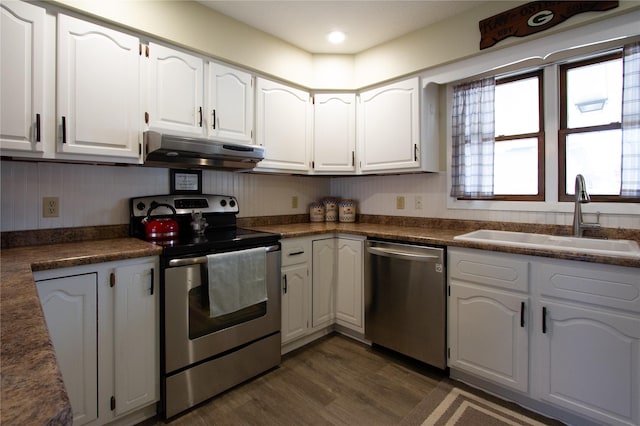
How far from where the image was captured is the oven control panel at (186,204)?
6.86 ft

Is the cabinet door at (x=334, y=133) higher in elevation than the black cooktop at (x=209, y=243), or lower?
higher

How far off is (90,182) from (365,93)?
2157 millimetres

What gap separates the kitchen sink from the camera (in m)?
1.58

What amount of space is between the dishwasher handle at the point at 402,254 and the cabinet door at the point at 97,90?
1660mm

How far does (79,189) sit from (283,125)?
146 centimetres

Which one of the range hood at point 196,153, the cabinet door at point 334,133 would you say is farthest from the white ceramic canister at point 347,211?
the range hood at point 196,153

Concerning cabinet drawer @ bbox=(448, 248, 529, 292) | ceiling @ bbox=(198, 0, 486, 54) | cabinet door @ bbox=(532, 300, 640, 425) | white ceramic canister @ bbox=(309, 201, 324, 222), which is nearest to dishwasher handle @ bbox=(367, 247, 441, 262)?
cabinet drawer @ bbox=(448, 248, 529, 292)

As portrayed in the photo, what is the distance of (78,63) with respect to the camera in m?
1.67

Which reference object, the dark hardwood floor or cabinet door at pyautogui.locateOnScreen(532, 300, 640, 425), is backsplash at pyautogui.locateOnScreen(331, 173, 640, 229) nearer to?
cabinet door at pyautogui.locateOnScreen(532, 300, 640, 425)

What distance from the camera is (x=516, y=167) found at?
2344mm

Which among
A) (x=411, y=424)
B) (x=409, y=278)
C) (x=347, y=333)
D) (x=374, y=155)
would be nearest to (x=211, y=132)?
(x=374, y=155)

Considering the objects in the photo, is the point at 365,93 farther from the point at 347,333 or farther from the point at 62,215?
the point at 62,215

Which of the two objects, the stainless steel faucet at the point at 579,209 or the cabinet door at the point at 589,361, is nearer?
the cabinet door at the point at 589,361

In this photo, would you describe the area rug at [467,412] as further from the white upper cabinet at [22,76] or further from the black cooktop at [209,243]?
the white upper cabinet at [22,76]
